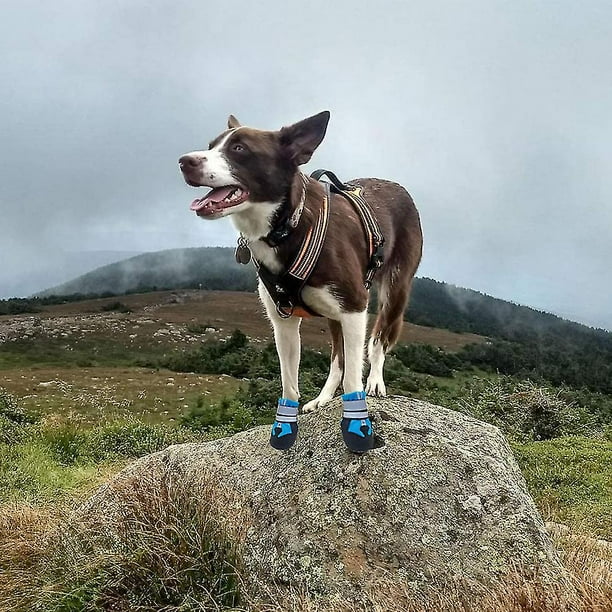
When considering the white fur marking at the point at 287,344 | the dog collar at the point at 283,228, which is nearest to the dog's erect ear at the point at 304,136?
the dog collar at the point at 283,228

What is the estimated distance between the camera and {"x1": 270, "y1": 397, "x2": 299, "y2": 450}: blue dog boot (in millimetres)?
5297

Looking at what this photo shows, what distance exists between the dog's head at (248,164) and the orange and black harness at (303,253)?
29cm

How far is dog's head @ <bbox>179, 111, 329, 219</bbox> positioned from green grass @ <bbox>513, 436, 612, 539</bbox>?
18.5 feet

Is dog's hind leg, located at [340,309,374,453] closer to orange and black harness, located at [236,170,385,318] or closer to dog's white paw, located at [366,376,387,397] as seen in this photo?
orange and black harness, located at [236,170,385,318]

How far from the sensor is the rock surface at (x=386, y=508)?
4316 millimetres

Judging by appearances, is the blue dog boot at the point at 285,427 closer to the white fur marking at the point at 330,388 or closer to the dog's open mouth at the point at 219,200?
the white fur marking at the point at 330,388

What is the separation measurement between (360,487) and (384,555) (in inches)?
19.5

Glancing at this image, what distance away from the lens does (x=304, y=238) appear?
4.48m

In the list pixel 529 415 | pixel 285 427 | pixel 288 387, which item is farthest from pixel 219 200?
pixel 529 415

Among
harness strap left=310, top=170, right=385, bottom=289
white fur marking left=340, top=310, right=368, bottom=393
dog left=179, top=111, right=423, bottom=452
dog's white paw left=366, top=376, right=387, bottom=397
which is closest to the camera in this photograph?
dog left=179, top=111, right=423, bottom=452

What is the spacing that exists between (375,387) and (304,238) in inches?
74.1

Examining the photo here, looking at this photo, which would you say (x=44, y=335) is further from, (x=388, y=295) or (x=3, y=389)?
(x=388, y=295)

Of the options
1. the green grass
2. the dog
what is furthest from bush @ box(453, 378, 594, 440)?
the dog

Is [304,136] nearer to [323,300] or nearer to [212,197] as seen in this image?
[212,197]
